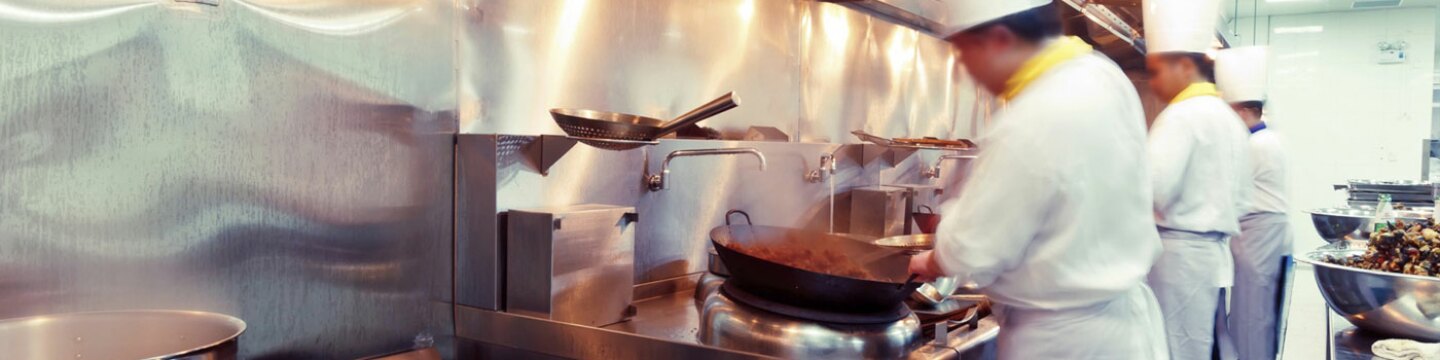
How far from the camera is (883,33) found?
480cm

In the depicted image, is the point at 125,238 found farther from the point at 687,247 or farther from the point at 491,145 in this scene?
the point at 687,247

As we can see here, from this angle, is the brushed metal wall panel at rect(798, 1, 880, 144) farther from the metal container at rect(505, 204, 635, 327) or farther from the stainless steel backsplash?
the metal container at rect(505, 204, 635, 327)

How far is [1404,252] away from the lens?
242 cm

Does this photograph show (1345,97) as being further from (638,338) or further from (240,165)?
(240,165)

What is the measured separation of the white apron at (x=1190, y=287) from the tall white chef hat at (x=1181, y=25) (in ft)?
2.50

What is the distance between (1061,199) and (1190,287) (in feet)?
6.35

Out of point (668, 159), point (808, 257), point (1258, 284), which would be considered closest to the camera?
point (808, 257)

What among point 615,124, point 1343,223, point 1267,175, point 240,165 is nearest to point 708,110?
point 615,124

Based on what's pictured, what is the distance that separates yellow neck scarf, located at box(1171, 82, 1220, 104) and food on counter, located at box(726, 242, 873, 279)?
5.04 feet

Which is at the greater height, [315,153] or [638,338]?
[315,153]

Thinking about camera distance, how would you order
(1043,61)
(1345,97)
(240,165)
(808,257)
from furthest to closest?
1. (1345,97)
2. (808,257)
3. (240,165)
4. (1043,61)

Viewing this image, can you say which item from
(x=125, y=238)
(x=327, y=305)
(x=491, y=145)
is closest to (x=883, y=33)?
(x=491, y=145)

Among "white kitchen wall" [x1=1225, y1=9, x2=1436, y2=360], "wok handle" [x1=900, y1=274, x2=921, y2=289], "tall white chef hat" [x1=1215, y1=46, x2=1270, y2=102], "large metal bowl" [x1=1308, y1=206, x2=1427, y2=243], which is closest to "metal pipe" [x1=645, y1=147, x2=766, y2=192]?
"wok handle" [x1=900, y1=274, x2=921, y2=289]

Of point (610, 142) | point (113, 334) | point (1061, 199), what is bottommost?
point (113, 334)
